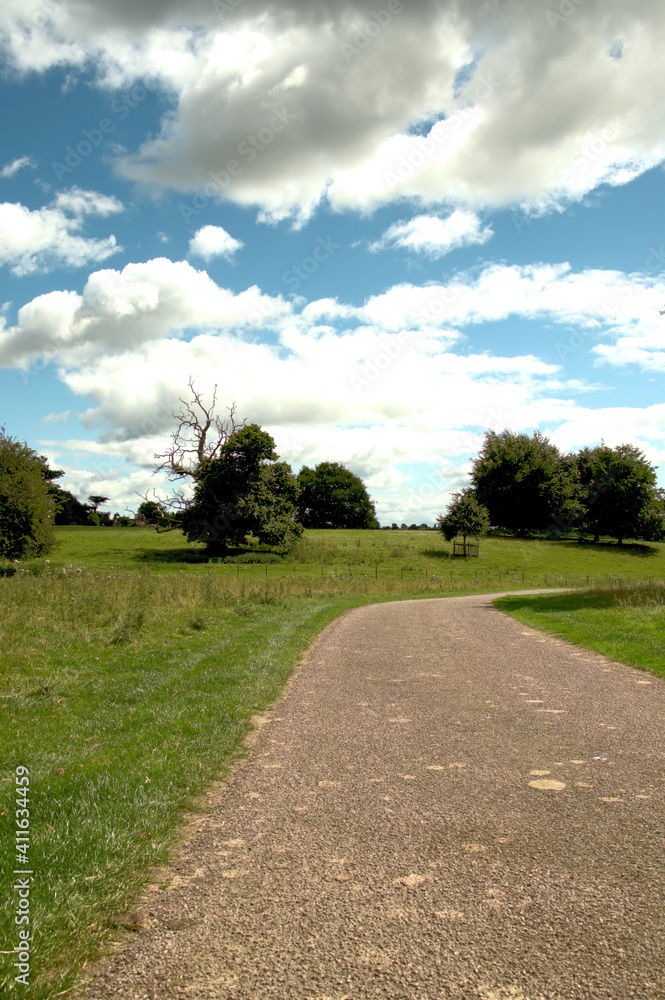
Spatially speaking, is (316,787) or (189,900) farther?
(316,787)

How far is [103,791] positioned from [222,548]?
49.2 m

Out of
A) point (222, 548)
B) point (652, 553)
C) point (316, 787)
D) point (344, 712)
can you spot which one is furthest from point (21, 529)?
point (652, 553)

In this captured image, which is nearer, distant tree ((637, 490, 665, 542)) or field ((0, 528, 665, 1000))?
field ((0, 528, 665, 1000))

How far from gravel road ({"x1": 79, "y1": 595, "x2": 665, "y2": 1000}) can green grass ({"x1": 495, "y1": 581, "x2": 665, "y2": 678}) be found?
4.95m

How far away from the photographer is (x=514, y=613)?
21516 millimetres

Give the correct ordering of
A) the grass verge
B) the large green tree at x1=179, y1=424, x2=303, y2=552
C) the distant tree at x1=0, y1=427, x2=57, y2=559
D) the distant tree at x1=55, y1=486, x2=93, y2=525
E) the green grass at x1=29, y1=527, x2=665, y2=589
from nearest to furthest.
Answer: the grass verge → the distant tree at x1=0, y1=427, x2=57, y2=559 → the green grass at x1=29, y1=527, x2=665, y2=589 → the large green tree at x1=179, y1=424, x2=303, y2=552 → the distant tree at x1=55, y1=486, x2=93, y2=525

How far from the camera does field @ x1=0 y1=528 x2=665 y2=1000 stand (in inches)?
142

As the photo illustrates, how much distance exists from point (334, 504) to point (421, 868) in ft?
345

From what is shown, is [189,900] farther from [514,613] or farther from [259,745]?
[514,613]

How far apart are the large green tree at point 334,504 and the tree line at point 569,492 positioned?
30632mm

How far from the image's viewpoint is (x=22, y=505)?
101 feet

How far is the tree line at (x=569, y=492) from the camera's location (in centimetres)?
7575

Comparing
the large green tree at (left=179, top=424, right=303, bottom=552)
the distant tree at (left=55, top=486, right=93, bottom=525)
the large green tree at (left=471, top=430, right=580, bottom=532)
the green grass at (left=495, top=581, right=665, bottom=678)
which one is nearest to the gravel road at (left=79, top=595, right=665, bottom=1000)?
the green grass at (left=495, top=581, right=665, bottom=678)

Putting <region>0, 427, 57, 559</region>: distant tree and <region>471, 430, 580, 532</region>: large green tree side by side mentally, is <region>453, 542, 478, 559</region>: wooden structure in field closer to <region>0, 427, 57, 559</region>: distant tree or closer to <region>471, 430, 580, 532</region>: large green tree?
<region>471, 430, 580, 532</region>: large green tree
